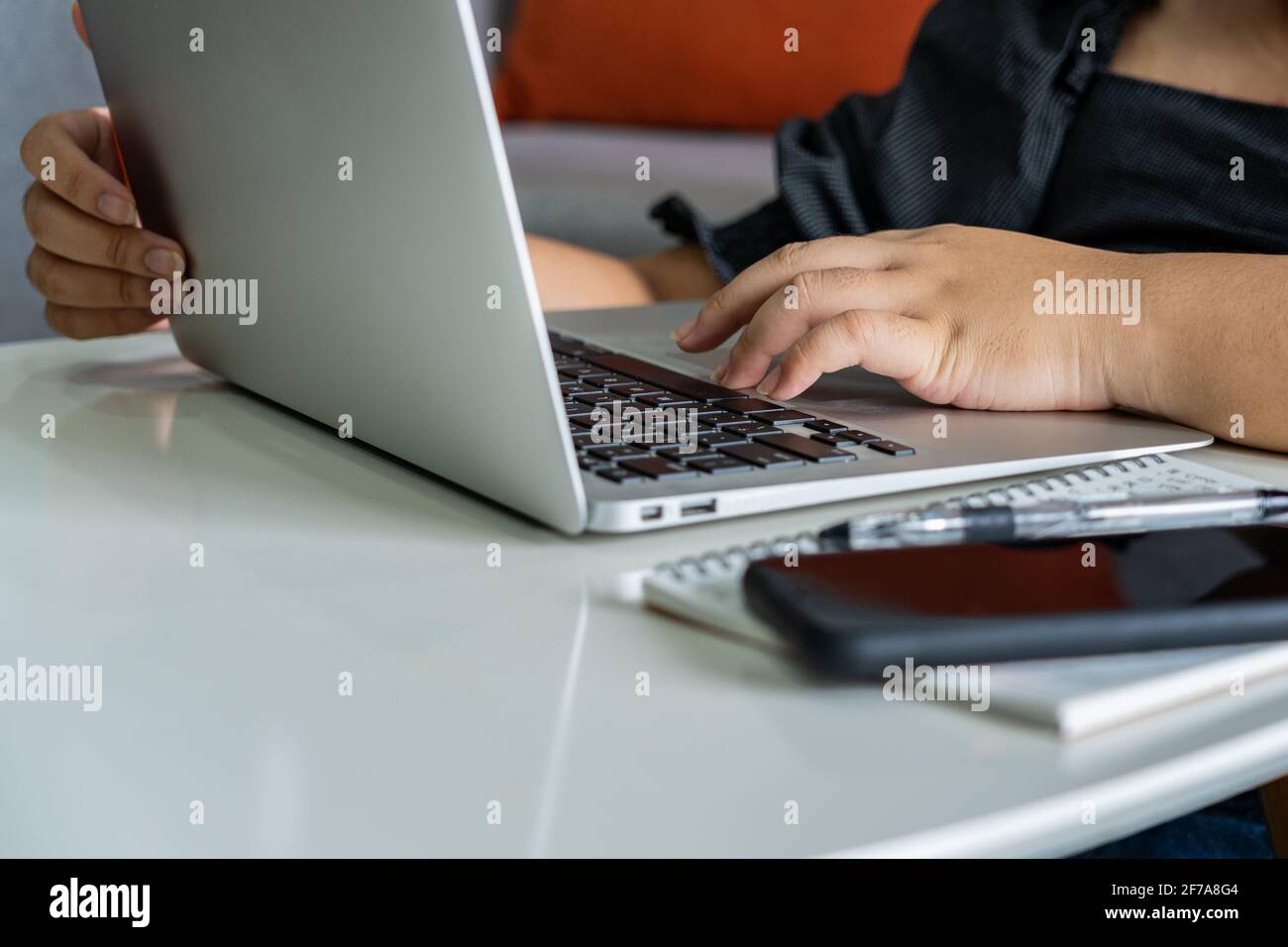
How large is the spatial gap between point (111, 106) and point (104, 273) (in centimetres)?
11

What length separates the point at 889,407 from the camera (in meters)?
0.65

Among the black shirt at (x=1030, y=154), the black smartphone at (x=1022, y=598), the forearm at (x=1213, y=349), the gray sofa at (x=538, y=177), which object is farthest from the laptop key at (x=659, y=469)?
the gray sofa at (x=538, y=177)

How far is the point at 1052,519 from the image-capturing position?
1.53 feet

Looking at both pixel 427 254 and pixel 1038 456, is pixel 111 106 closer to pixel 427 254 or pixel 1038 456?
pixel 427 254

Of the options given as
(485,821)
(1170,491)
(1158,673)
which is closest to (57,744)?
(485,821)

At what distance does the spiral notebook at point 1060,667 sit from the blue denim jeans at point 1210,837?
20.2 inches

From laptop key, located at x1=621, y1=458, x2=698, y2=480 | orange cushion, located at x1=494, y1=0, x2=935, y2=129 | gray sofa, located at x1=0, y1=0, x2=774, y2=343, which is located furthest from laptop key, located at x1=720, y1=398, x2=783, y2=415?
orange cushion, located at x1=494, y1=0, x2=935, y2=129

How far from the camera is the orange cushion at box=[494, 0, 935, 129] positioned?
6.82 ft

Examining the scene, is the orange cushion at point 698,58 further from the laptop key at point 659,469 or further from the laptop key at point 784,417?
the laptop key at point 659,469

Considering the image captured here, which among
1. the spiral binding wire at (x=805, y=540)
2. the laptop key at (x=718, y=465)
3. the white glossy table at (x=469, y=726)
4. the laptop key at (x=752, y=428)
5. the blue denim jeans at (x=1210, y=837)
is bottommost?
the blue denim jeans at (x=1210, y=837)

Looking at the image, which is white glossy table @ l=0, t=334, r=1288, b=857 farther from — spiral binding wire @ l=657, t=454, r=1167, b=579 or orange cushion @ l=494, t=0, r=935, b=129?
orange cushion @ l=494, t=0, r=935, b=129

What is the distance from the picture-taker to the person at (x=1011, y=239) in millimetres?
630

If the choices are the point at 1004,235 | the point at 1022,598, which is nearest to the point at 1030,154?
the point at 1004,235

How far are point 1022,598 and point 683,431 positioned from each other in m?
0.21
